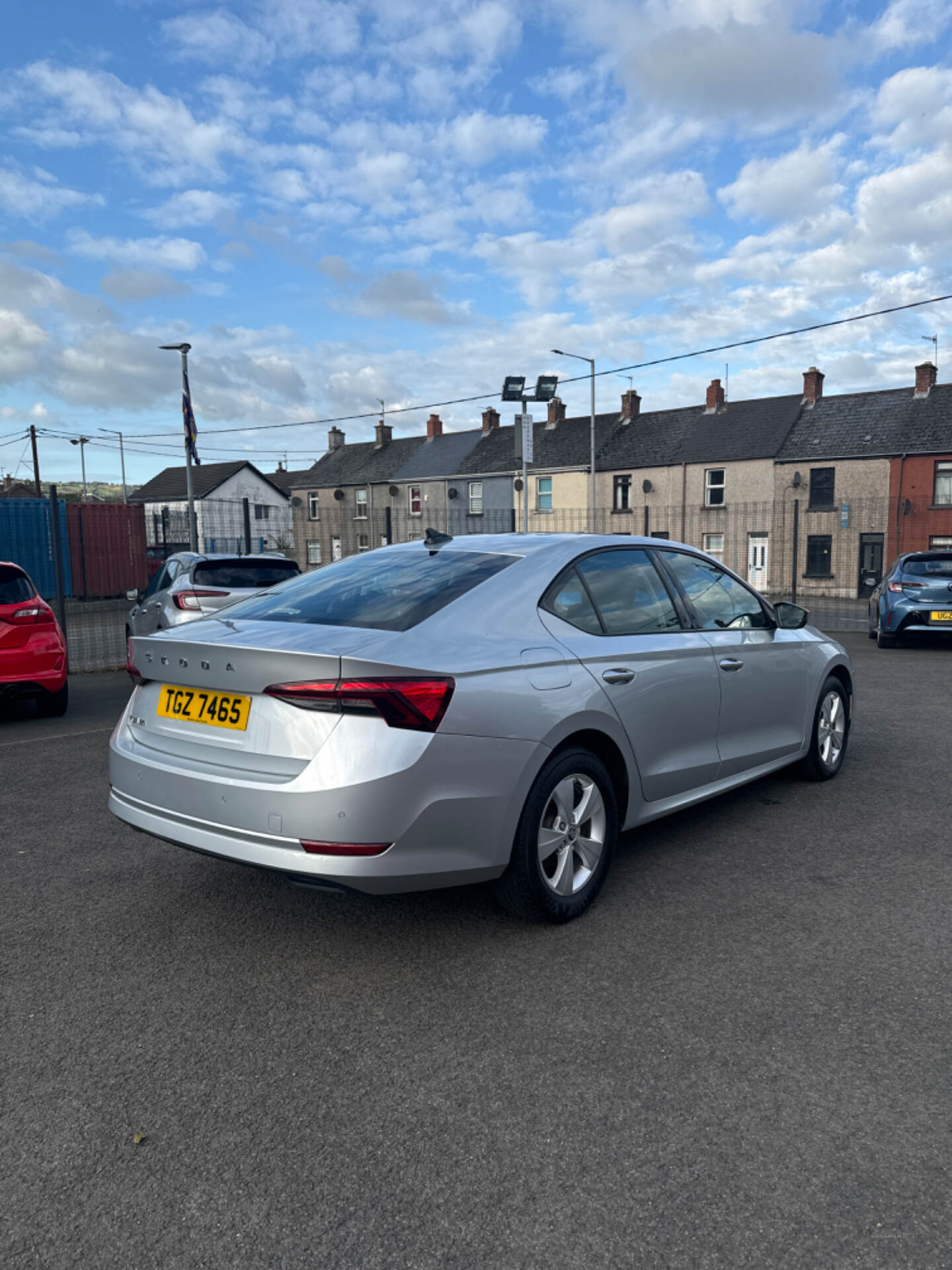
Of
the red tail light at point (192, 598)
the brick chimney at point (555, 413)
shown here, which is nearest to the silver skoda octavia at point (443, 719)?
the red tail light at point (192, 598)

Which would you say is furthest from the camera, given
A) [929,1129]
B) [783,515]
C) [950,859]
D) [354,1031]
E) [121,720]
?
[783,515]

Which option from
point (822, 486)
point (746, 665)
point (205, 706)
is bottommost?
point (746, 665)

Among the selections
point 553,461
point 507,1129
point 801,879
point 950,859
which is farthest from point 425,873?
point 553,461

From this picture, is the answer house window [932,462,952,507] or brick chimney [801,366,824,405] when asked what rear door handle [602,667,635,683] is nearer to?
house window [932,462,952,507]

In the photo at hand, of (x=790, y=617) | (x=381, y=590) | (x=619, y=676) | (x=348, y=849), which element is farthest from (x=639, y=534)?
(x=348, y=849)

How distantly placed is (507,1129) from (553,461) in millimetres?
44539

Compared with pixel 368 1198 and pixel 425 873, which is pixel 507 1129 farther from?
pixel 425 873

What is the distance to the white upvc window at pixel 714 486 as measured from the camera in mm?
39625

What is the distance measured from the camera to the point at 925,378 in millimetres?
36719

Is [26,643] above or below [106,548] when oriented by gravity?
below

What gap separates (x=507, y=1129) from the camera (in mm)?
2402

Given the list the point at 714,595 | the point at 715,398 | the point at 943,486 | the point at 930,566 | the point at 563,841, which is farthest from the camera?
the point at 715,398

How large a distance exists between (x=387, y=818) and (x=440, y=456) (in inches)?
1955

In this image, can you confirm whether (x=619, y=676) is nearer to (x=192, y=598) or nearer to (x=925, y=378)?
(x=192, y=598)
